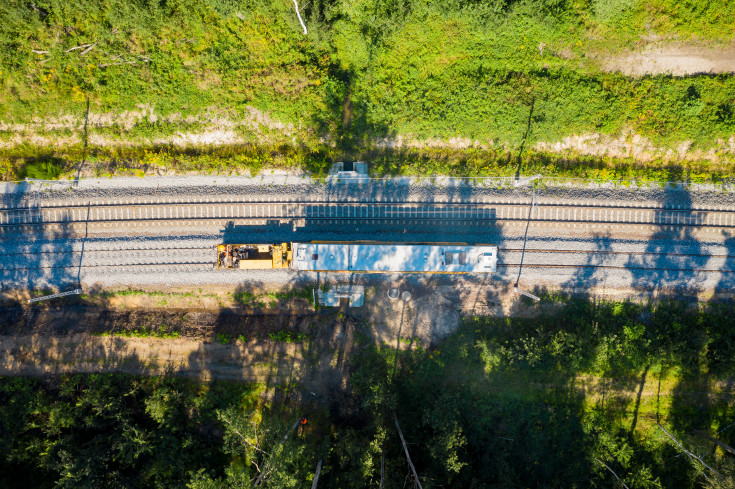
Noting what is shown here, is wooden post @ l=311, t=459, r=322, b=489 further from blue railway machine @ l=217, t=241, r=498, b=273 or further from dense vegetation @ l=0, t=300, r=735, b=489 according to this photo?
blue railway machine @ l=217, t=241, r=498, b=273

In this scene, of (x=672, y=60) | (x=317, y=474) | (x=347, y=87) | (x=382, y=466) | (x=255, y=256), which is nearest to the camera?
(x=382, y=466)

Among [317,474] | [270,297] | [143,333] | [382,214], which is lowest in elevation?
[317,474]

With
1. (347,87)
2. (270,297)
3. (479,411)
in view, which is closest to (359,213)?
(270,297)

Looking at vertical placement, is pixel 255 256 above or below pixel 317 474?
above

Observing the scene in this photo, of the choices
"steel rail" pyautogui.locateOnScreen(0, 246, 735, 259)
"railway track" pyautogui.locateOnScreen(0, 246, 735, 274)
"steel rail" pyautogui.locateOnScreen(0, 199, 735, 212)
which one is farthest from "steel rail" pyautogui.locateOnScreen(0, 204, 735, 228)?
"railway track" pyautogui.locateOnScreen(0, 246, 735, 274)

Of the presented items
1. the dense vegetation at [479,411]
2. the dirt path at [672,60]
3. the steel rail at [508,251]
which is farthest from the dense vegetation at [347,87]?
the dense vegetation at [479,411]

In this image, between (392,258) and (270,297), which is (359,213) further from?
(270,297)
